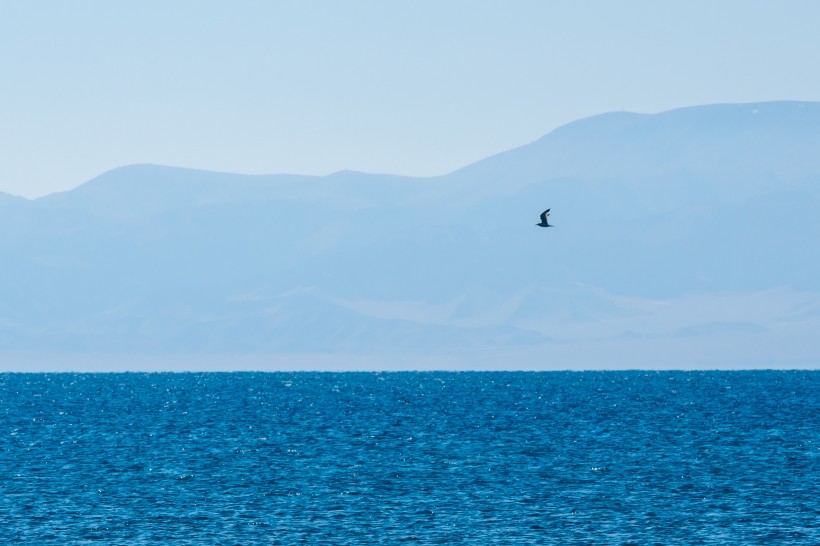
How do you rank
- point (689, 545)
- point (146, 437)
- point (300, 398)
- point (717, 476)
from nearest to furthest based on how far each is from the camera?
point (689, 545) < point (717, 476) < point (146, 437) < point (300, 398)

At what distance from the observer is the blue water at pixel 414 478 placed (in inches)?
2239

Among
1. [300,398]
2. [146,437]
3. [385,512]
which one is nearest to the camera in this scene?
[385,512]

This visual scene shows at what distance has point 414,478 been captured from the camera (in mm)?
73500

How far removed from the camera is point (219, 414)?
447 ft

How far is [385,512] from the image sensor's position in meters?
61.5

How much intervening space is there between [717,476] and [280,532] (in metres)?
27.7

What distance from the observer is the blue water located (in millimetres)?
56875

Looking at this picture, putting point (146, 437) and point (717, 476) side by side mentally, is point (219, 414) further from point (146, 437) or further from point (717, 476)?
point (717, 476)

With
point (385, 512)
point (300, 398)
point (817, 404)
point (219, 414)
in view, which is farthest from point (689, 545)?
point (300, 398)

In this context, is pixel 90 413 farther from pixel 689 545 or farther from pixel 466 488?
pixel 689 545

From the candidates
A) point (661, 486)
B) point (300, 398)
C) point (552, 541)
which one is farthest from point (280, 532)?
point (300, 398)

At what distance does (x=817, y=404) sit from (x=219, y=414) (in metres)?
64.5

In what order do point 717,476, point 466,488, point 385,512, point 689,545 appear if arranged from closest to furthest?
point 689,545 < point 385,512 < point 466,488 < point 717,476

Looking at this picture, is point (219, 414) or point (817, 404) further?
point (817, 404)
